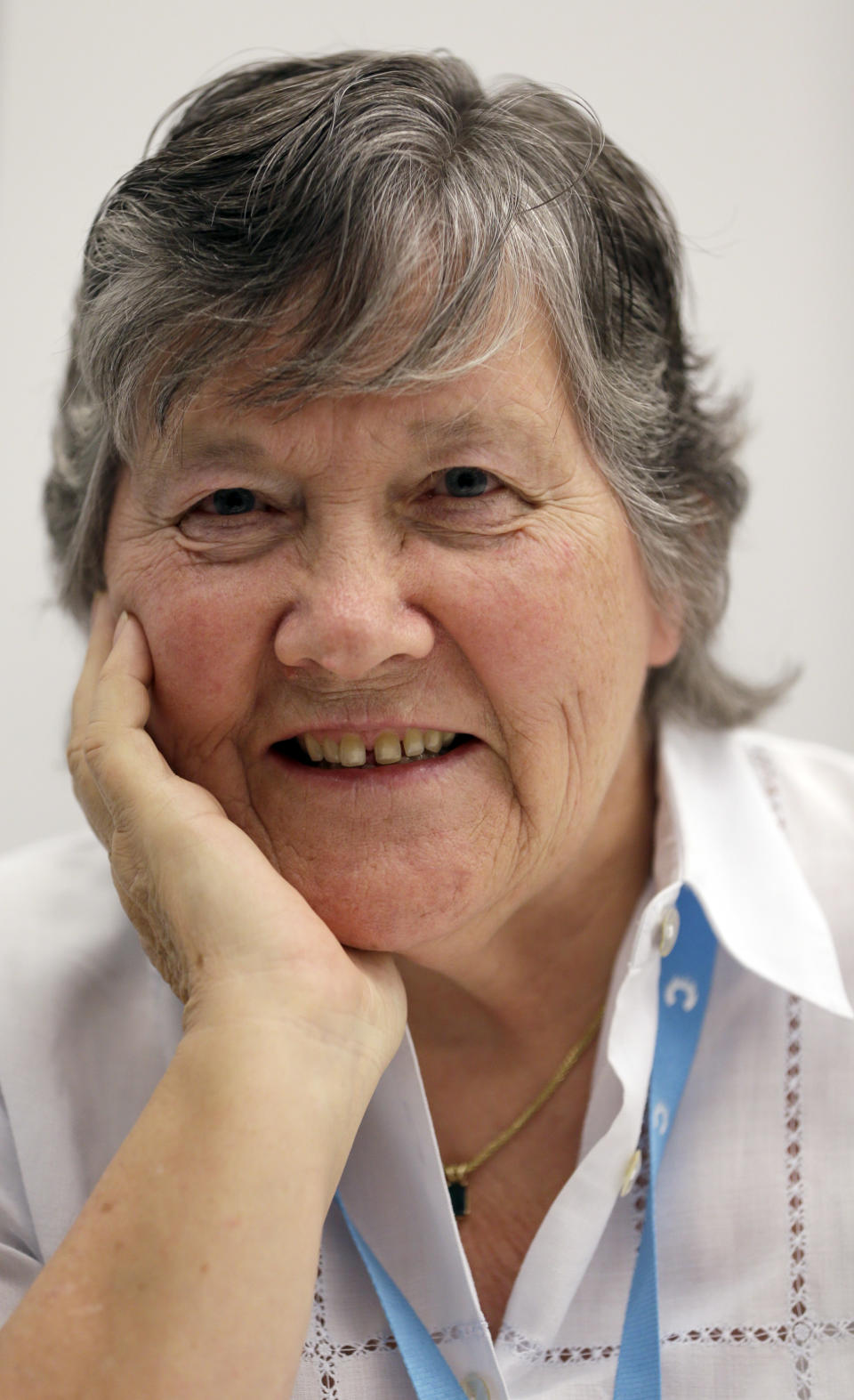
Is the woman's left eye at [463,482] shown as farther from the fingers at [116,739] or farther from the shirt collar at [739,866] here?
the shirt collar at [739,866]

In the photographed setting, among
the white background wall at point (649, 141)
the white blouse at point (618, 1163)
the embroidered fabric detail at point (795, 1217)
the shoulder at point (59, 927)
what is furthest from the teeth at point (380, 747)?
the white background wall at point (649, 141)

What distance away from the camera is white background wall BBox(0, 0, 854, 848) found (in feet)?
7.99

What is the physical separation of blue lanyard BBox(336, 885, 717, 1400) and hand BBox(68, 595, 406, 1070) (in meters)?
0.32

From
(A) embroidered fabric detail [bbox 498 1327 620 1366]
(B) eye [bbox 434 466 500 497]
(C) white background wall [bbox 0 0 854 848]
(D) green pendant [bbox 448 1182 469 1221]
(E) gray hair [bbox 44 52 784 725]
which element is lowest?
(A) embroidered fabric detail [bbox 498 1327 620 1366]

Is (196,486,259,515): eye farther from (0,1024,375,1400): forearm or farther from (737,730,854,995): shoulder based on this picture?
(737,730,854,995): shoulder

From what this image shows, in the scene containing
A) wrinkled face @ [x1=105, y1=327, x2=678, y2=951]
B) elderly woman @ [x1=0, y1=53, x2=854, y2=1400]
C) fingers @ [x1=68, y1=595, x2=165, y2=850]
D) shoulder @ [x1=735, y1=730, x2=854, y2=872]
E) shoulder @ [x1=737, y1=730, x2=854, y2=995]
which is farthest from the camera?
shoulder @ [x1=735, y1=730, x2=854, y2=872]

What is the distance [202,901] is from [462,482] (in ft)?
1.83

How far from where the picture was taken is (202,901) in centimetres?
132

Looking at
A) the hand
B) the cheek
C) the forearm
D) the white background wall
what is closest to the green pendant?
the hand

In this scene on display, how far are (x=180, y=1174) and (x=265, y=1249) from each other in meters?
0.11

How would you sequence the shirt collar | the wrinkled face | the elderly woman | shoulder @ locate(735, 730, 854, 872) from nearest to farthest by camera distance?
the elderly woman < the wrinkled face < the shirt collar < shoulder @ locate(735, 730, 854, 872)

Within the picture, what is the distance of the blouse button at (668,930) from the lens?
160 centimetres


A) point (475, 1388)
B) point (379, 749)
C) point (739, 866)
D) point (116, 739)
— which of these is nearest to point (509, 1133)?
point (475, 1388)

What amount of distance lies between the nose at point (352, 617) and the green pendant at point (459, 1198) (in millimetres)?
764
